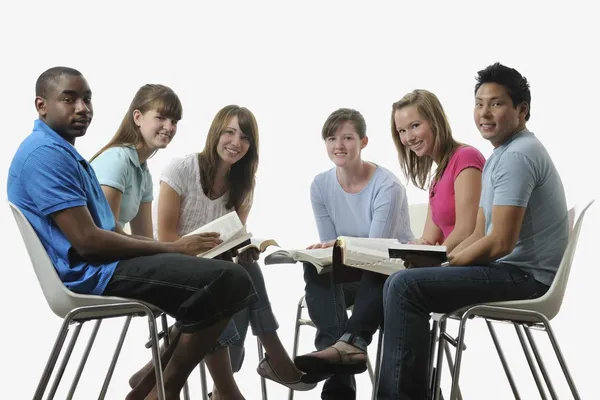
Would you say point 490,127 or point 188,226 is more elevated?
point 490,127

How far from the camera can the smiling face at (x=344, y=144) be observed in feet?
11.8

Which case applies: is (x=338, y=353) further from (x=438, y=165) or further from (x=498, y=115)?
(x=498, y=115)

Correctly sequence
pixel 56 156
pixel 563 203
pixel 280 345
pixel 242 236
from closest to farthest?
pixel 56 156 → pixel 563 203 → pixel 242 236 → pixel 280 345

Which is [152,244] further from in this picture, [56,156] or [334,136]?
[334,136]

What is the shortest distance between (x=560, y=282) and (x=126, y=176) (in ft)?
5.36

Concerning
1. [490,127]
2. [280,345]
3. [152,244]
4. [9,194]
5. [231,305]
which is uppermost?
[490,127]

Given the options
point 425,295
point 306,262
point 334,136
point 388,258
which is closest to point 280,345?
point 306,262

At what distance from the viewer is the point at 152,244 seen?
255 centimetres

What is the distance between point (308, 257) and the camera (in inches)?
117

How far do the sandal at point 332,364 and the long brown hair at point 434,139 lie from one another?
80cm

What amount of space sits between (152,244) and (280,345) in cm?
81

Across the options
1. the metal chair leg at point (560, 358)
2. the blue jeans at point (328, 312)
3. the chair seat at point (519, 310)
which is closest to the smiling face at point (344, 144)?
the blue jeans at point (328, 312)

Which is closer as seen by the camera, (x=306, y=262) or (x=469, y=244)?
(x=469, y=244)

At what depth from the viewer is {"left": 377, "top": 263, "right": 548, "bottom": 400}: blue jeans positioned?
99.2 inches
